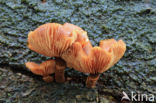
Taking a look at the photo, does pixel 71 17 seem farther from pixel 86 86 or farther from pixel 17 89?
pixel 17 89

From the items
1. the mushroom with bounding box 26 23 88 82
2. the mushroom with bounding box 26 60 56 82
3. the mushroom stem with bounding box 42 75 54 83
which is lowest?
the mushroom stem with bounding box 42 75 54 83

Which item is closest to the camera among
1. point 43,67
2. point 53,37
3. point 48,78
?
point 53,37

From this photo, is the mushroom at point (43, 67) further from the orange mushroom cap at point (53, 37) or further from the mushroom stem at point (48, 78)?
the orange mushroom cap at point (53, 37)

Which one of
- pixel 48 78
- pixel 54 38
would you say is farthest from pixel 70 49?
pixel 48 78

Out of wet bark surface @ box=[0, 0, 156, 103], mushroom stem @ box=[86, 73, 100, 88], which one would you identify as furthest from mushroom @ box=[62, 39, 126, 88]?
wet bark surface @ box=[0, 0, 156, 103]

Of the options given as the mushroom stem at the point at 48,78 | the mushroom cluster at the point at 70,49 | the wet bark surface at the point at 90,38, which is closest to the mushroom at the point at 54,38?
the mushroom cluster at the point at 70,49

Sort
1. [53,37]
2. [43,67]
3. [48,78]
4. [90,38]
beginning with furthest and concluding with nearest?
[90,38], [48,78], [43,67], [53,37]

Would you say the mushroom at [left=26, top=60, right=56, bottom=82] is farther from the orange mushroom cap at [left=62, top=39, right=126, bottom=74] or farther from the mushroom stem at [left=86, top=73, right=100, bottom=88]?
the mushroom stem at [left=86, top=73, right=100, bottom=88]

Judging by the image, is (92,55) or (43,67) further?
(43,67)

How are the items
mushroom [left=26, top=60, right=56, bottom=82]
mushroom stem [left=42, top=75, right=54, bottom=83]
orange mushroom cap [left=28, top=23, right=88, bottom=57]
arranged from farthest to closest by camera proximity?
1. mushroom stem [left=42, top=75, right=54, bottom=83]
2. mushroom [left=26, top=60, right=56, bottom=82]
3. orange mushroom cap [left=28, top=23, right=88, bottom=57]

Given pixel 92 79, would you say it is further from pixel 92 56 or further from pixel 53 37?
pixel 53 37
